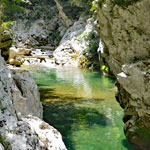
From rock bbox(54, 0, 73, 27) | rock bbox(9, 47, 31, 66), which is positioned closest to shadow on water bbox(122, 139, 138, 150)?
rock bbox(9, 47, 31, 66)

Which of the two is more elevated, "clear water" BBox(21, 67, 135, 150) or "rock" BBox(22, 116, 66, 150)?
"rock" BBox(22, 116, 66, 150)

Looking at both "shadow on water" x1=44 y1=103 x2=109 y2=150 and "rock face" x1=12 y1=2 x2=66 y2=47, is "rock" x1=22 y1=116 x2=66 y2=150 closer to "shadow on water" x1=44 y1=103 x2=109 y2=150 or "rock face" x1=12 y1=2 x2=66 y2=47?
"shadow on water" x1=44 y1=103 x2=109 y2=150

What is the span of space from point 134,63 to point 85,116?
412 cm

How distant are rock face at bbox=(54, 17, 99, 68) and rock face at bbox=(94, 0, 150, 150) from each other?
2056 cm

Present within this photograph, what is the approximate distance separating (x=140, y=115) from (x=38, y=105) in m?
3.47

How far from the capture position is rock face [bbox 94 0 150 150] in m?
8.10

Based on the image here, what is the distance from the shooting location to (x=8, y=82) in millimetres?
5352

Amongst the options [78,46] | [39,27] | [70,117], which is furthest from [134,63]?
[39,27]

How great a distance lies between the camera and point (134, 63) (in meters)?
8.69

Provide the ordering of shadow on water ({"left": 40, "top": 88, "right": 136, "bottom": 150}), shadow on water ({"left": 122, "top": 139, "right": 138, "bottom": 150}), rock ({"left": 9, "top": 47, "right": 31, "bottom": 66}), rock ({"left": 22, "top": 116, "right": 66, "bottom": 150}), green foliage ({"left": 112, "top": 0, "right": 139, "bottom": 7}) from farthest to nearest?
rock ({"left": 9, "top": 47, "right": 31, "bottom": 66}) → shadow on water ({"left": 40, "top": 88, "right": 136, "bottom": 150}) → green foliage ({"left": 112, "top": 0, "right": 139, "bottom": 7}) → shadow on water ({"left": 122, "top": 139, "right": 138, "bottom": 150}) → rock ({"left": 22, "top": 116, "right": 66, "bottom": 150})

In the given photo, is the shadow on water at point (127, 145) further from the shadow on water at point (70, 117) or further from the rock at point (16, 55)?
the rock at point (16, 55)

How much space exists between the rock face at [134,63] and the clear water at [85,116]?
0.79 metres

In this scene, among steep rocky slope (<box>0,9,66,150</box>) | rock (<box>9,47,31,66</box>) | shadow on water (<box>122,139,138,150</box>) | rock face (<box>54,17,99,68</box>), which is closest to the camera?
steep rocky slope (<box>0,9,66,150</box>)

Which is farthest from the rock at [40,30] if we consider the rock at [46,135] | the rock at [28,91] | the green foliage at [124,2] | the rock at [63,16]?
the rock at [46,135]
